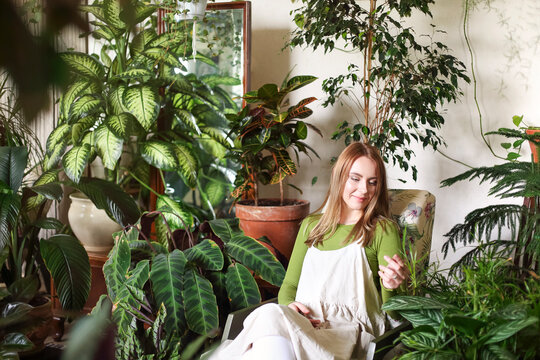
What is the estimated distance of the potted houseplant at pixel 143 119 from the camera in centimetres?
280

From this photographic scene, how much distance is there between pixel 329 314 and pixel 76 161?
5.03 ft

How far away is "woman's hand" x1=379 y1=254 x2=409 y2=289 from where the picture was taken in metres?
1.79

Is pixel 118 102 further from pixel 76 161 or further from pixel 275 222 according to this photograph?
pixel 275 222

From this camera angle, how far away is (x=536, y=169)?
6.73ft

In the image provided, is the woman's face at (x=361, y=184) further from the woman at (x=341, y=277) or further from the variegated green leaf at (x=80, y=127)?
the variegated green leaf at (x=80, y=127)

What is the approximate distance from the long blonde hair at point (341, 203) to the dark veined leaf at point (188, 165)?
1.10 meters

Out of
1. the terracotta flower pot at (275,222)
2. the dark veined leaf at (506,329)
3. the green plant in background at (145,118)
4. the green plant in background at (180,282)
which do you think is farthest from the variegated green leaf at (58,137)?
the dark veined leaf at (506,329)

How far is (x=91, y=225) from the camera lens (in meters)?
3.07

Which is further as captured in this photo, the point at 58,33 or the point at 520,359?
the point at 520,359

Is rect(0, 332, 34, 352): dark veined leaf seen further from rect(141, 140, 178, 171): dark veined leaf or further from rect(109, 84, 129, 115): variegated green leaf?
rect(109, 84, 129, 115): variegated green leaf

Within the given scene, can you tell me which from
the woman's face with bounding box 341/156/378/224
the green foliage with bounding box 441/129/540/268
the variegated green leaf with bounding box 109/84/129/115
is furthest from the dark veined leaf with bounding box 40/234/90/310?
the green foliage with bounding box 441/129/540/268

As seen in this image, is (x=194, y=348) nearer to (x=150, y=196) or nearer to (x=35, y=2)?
(x=35, y=2)

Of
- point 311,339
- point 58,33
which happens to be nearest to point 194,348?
point 58,33

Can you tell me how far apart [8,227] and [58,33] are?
2.37 meters
